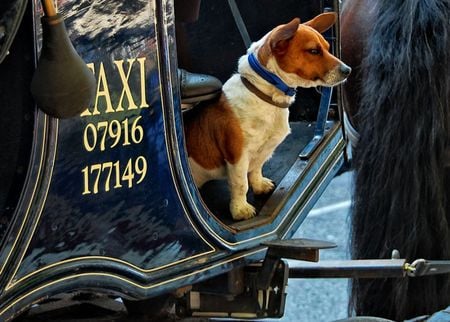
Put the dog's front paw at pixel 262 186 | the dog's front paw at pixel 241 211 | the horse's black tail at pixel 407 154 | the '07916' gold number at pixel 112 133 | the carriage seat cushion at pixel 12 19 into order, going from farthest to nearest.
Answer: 1. the horse's black tail at pixel 407 154
2. the dog's front paw at pixel 262 186
3. the dog's front paw at pixel 241 211
4. the '07916' gold number at pixel 112 133
5. the carriage seat cushion at pixel 12 19

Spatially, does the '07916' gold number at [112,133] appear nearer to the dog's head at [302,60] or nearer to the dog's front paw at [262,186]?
the dog's head at [302,60]

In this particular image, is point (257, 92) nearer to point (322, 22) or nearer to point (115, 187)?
point (322, 22)

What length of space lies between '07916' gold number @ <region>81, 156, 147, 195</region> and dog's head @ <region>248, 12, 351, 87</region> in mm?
351

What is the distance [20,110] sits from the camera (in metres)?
1.35

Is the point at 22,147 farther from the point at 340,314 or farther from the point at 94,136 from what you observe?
the point at 340,314

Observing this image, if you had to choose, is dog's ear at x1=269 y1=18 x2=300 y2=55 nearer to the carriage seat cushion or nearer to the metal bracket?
the metal bracket

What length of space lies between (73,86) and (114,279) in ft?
1.05

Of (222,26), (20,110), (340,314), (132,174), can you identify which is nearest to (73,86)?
(20,110)

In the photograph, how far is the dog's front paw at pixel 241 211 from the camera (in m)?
1.82

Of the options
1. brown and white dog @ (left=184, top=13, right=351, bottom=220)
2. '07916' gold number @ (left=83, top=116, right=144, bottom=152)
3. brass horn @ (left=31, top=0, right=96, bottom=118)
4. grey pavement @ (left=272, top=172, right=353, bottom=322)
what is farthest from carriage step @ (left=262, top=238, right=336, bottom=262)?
grey pavement @ (left=272, top=172, right=353, bottom=322)

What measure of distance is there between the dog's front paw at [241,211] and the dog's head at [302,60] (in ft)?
0.72

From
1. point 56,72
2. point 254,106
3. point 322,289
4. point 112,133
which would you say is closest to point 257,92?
point 254,106

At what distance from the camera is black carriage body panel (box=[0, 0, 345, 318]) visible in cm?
137

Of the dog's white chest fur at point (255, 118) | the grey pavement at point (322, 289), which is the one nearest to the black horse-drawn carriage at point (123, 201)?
the dog's white chest fur at point (255, 118)
